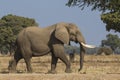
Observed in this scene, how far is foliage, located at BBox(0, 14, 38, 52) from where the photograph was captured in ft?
291

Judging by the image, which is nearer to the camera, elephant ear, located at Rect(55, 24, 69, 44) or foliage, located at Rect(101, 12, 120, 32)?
elephant ear, located at Rect(55, 24, 69, 44)

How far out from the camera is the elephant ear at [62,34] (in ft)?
72.8

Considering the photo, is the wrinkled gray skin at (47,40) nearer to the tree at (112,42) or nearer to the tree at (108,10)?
the tree at (108,10)

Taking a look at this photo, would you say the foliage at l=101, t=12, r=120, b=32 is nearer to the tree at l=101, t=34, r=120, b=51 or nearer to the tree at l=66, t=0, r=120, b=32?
the tree at l=66, t=0, r=120, b=32

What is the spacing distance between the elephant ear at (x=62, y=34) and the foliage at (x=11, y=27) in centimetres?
6422

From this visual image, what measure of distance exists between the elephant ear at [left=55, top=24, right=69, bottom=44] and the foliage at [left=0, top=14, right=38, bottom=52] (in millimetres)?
64224

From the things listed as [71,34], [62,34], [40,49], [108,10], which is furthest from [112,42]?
[62,34]

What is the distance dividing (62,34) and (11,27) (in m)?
71.3

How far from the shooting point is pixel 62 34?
22.2 metres

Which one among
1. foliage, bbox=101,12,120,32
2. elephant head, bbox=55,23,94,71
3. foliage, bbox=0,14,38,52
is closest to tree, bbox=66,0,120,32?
foliage, bbox=101,12,120,32

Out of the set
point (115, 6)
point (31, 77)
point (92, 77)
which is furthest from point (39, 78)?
point (115, 6)

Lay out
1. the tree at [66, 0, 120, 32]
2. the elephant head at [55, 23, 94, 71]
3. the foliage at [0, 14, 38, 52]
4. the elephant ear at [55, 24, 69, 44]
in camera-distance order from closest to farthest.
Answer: the elephant ear at [55, 24, 69, 44] → the elephant head at [55, 23, 94, 71] → the tree at [66, 0, 120, 32] → the foliage at [0, 14, 38, 52]

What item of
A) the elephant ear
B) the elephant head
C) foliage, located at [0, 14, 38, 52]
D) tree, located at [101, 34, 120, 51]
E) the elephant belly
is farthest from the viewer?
tree, located at [101, 34, 120, 51]

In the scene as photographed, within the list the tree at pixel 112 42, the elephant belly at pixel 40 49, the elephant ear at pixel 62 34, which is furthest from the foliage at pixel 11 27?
the elephant ear at pixel 62 34
